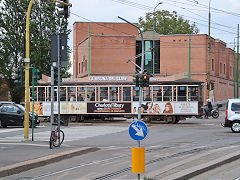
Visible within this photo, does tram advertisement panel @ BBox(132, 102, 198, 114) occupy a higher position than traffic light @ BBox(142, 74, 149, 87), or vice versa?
traffic light @ BBox(142, 74, 149, 87)

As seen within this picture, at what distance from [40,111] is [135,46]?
108 feet

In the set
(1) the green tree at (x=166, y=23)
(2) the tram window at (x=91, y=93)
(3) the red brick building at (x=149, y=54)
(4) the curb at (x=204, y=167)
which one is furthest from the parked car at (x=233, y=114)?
(1) the green tree at (x=166, y=23)

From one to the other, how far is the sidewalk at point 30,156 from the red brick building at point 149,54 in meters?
44.4

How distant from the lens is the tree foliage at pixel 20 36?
51.1 m

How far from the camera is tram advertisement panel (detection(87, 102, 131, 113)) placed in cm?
3456

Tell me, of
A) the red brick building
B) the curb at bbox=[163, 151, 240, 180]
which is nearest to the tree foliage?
the red brick building

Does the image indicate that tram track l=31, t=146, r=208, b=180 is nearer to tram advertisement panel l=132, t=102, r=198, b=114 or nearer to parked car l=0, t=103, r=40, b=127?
parked car l=0, t=103, r=40, b=127

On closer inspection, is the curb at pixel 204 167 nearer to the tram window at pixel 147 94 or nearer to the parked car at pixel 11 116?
the parked car at pixel 11 116

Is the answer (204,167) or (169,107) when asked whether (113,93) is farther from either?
(204,167)

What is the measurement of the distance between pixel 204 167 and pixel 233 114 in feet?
43.6

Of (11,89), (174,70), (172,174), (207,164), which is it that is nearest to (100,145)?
(207,164)

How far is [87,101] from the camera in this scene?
35281mm

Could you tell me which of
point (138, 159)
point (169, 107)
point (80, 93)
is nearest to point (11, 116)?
point (80, 93)

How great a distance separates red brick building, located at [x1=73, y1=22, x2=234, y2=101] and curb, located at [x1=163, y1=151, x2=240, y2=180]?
1820 inches
